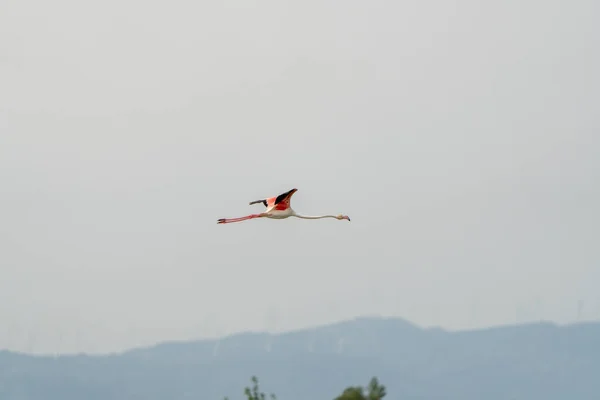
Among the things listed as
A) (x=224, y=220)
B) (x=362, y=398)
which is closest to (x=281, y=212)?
(x=224, y=220)

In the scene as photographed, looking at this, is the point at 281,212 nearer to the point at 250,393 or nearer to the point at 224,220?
the point at 224,220

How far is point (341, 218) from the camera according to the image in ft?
227

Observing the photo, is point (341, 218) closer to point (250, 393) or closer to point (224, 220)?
point (224, 220)

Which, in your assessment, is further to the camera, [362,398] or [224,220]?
[362,398]

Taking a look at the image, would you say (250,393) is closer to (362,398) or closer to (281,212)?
(362,398)

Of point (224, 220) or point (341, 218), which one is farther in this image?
point (341, 218)

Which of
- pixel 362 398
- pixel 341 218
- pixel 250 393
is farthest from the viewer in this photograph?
pixel 250 393

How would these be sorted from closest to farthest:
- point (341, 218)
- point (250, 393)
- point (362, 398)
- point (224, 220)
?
point (224, 220)
point (341, 218)
point (362, 398)
point (250, 393)

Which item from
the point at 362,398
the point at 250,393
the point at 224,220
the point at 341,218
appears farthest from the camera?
the point at 250,393

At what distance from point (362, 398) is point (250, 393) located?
48.3 ft

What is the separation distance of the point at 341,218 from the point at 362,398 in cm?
4333

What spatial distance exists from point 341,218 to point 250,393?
55019 millimetres

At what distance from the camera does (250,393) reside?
122 metres

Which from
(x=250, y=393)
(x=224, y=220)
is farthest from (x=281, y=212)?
(x=250, y=393)
